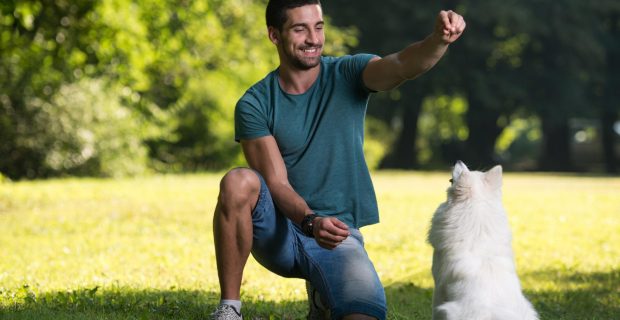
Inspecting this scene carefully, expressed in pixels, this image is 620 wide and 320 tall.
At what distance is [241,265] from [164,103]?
75.2 feet

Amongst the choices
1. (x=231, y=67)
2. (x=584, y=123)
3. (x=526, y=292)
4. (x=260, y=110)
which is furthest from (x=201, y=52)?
(x=584, y=123)

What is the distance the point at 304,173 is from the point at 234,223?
0.52m

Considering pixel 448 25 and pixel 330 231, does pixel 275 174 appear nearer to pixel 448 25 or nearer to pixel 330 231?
pixel 330 231

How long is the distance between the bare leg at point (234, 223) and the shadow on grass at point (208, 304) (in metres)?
0.76

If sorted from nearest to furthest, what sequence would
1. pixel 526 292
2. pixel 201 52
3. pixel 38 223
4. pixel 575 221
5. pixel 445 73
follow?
pixel 526 292 < pixel 38 223 < pixel 575 221 < pixel 201 52 < pixel 445 73

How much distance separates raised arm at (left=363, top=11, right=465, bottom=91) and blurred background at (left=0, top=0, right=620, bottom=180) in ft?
23.1

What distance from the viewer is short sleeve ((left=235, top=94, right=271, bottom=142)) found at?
496 cm

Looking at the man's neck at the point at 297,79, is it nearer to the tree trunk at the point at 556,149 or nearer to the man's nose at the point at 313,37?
the man's nose at the point at 313,37

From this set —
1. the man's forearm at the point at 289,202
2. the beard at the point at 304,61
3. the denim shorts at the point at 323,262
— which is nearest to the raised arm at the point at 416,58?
the beard at the point at 304,61

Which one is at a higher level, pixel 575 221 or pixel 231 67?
pixel 231 67

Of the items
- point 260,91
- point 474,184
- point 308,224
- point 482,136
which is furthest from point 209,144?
point 474,184

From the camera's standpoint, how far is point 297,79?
5102mm

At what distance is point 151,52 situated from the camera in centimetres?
1499

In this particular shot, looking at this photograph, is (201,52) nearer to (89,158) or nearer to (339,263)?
(89,158)
